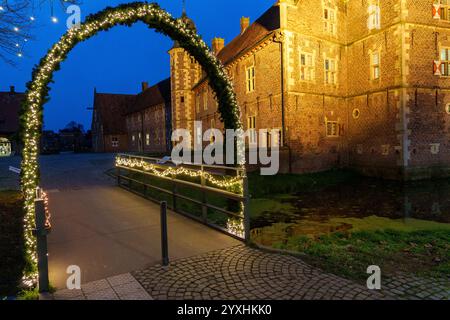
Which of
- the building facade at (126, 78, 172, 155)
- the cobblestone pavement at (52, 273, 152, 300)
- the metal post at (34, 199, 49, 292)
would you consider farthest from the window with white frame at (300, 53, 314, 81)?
the building facade at (126, 78, 172, 155)

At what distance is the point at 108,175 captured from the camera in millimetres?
15812

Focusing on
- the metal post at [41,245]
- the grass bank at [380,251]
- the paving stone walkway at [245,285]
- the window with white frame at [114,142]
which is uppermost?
the window with white frame at [114,142]

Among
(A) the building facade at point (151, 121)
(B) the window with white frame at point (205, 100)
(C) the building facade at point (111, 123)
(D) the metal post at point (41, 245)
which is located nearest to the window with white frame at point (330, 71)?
(B) the window with white frame at point (205, 100)

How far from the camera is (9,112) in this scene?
1578 inches

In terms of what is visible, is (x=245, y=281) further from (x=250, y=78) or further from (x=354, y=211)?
(x=250, y=78)

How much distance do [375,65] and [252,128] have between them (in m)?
7.95

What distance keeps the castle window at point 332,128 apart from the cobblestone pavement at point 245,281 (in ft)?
48.7

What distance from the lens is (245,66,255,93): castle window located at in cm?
1953

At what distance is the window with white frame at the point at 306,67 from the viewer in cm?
1691

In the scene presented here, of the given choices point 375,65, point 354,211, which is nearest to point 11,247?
point 354,211

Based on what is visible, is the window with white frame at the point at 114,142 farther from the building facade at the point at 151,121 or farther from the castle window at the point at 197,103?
the castle window at the point at 197,103
